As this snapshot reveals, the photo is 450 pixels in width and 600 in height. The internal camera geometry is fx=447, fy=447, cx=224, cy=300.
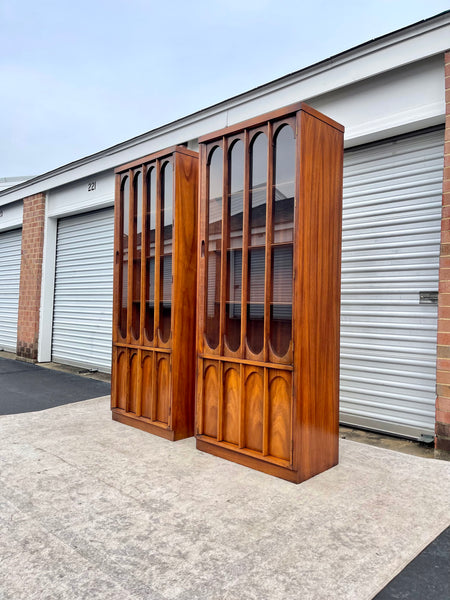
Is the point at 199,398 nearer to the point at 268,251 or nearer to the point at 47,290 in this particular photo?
the point at 268,251

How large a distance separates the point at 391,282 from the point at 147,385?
2.14 metres

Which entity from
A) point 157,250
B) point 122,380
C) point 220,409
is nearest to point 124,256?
point 157,250

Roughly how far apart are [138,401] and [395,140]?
9.77 ft

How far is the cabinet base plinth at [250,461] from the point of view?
254 centimetres

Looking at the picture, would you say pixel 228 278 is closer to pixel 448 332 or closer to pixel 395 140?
pixel 448 332

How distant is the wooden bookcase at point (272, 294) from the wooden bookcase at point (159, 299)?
306 millimetres

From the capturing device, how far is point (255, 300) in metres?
2.84

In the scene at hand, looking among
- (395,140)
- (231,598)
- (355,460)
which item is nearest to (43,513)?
(231,598)

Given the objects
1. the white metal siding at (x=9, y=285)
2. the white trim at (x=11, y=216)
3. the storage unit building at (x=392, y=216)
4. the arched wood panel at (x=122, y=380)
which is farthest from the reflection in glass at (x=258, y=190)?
the white metal siding at (x=9, y=285)

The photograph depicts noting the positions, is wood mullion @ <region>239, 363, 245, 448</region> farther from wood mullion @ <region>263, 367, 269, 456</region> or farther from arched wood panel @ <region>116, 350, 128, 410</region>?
arched wood panel @ <region>116, 350, 128, 410</region>

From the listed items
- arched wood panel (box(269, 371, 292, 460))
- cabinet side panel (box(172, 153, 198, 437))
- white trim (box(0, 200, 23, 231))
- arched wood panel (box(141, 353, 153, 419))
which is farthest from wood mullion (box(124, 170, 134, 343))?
white trim (box(0, 200, 23, 231))

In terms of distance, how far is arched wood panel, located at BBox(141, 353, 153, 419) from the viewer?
11.6ft

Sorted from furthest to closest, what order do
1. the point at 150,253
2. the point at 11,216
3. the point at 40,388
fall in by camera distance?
the point at 11,216, the point at 40,388, the point at 150,253

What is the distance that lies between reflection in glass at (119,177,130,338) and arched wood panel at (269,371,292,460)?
167cm
